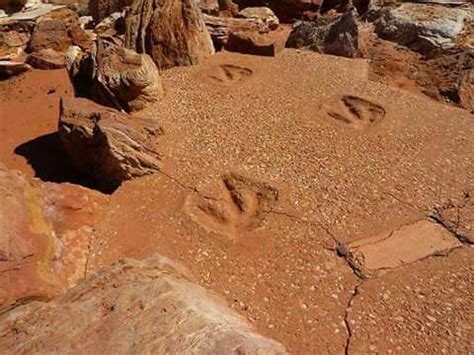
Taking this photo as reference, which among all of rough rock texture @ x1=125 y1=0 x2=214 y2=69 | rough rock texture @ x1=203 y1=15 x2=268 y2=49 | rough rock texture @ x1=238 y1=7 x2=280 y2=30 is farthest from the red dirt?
rough rock texture @ x1=238 y1=7 x2=280 y2=30

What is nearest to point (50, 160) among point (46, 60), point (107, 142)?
point (107, 142)

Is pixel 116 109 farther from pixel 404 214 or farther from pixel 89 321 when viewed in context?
pixel 89 321

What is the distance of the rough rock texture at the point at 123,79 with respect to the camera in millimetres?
5703

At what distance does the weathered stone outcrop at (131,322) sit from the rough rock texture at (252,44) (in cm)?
466

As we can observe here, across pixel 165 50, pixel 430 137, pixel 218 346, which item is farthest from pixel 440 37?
pixel 218 346

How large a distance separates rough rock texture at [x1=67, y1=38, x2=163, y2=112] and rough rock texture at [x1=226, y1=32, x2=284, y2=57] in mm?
1567

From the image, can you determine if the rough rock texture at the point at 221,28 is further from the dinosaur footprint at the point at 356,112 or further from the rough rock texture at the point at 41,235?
the rough rock texture at the point at 41,235

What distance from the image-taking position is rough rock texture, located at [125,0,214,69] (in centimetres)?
Answer: 670

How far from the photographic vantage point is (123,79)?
571cm

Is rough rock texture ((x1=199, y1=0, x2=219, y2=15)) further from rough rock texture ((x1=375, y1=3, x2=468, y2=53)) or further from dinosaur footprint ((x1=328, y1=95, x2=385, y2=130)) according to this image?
dinosaur footprint ((x1=328, y1=95, x2=385, y2=130))

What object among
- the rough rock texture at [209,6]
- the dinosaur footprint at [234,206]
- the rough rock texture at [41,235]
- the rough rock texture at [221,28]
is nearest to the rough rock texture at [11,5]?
the rough rock texture at [209,6]

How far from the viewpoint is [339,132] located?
5.23 meters

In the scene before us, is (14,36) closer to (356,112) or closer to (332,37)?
(332,37)

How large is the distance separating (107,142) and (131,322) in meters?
2.65
